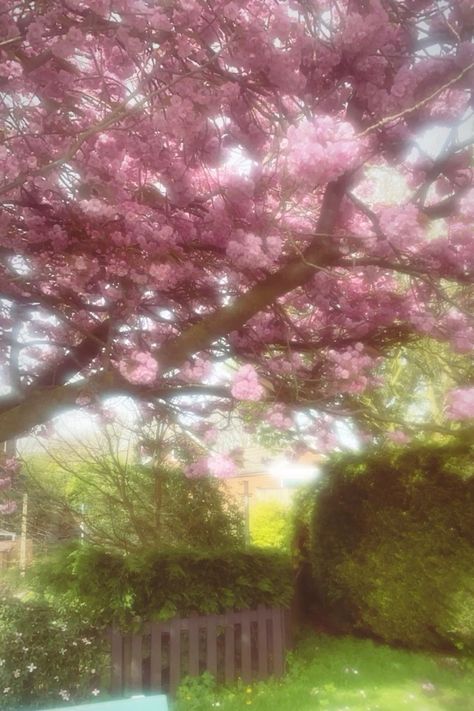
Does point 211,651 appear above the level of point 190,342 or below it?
below

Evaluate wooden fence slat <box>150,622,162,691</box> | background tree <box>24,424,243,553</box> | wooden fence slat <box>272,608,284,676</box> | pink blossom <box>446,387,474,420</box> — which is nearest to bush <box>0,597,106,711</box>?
wooden fence slat <box>150,622,162,691</box>

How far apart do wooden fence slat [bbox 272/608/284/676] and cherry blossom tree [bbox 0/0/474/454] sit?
2.88 meters

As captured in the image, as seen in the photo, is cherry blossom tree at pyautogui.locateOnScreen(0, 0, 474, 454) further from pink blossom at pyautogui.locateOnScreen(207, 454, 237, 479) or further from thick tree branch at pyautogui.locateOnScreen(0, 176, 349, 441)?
pink blossom at pyautogui.locateOnScreen(207, 454, 237, 479)

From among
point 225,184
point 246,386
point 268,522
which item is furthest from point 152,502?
point 225,184

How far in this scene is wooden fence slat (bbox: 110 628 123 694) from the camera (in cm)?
607

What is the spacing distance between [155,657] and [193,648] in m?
0.46

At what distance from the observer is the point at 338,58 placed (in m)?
4.10

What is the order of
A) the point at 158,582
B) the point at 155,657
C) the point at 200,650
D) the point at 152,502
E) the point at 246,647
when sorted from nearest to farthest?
1. the point at 155,657
2. the point at 158,582
3. the point at 200,650
4. the point at 246,647
5. the point at 152,502

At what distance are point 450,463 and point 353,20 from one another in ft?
17.9

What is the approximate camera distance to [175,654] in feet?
20.9

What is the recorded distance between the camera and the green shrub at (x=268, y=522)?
36.3ft

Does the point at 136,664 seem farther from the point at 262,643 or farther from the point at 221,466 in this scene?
the point at 221,466

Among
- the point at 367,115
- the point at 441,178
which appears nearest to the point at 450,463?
the point at 441,178

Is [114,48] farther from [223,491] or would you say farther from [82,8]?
[223,491]
